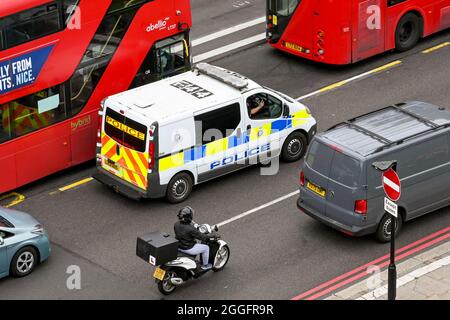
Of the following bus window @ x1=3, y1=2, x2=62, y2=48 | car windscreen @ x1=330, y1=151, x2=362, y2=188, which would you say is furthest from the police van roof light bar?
car windscreen @ x1=330, y1=151, x2=362, y2=188

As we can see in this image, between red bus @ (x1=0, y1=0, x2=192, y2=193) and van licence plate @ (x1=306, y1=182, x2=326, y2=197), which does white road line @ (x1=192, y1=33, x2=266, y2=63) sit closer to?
red bus @ (x1=0, y1=0, x2=192, y2=193)

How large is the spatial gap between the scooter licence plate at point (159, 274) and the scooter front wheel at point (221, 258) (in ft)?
3.92

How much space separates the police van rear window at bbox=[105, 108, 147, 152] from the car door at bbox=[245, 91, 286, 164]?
2.40 m

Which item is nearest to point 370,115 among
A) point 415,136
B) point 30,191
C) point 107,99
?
point 415,136

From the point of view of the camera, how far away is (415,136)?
21891mm

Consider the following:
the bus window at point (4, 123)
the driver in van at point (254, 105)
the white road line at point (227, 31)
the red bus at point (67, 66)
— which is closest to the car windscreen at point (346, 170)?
the driver in van at point (254, 105)

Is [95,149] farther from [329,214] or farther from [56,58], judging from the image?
[329,214]

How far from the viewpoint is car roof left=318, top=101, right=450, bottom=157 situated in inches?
853

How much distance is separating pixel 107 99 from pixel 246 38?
8578 millimetres

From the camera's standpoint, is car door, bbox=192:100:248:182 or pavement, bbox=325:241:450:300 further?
car door, bbox=192:100:248:182

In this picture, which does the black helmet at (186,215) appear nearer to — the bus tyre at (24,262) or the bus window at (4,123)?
the bus tyre at (24,262)

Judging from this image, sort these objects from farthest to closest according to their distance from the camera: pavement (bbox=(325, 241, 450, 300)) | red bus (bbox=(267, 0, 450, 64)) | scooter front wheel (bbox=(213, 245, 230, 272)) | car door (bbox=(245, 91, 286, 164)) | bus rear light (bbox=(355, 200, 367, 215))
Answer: red bus (bbox=(267, 0, 450, 64))
car door (bbox=(245, 91, 286, 164))
bus rear light (bbox=(355, 200, 367, 215))
scooter front wheel (bbox=(213, 245, 230, 272))
pavement (bbox=(325, 241, 450, 300))

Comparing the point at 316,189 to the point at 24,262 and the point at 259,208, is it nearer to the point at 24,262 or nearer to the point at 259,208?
the point at 259,208
